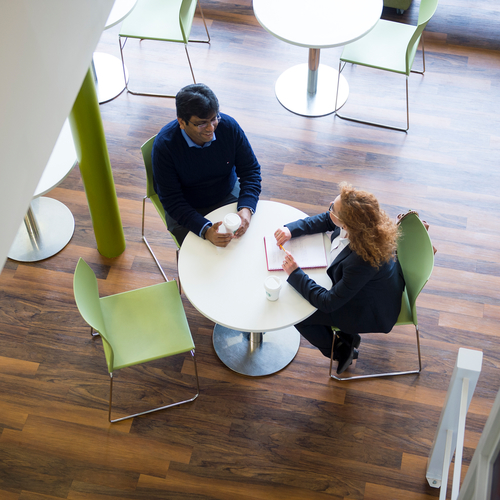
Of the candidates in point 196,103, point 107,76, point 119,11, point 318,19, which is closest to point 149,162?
point 196,103

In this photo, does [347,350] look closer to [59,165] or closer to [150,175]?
[150,175]

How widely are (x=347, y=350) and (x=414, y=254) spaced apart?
2.16ft

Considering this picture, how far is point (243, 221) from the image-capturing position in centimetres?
287

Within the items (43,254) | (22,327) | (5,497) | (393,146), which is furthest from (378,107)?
(5,497)

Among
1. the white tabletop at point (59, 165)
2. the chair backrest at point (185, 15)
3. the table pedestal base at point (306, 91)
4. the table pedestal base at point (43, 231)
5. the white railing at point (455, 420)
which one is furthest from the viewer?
the table pedestal base at point (306, 91)

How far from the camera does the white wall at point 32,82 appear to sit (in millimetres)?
1367

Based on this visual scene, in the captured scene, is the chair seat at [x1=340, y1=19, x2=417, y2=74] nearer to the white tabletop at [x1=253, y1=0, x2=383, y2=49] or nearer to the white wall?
the white tabletop at [x1=253, y1=0, x2=383, y2=49]

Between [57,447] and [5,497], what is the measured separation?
0.34 metres

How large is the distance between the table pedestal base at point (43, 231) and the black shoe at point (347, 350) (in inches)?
80.3

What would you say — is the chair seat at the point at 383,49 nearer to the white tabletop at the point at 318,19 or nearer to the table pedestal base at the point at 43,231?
the white tabletop at the point at 318,19

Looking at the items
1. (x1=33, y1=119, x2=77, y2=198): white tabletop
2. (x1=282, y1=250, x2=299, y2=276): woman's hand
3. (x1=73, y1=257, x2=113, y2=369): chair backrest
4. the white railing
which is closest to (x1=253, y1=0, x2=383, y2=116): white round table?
(x1=33, y1=119, x2=77, y2=198): white tabletop

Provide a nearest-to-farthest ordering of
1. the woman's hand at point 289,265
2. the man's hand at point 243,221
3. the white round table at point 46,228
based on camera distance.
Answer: the woman's hand at point 289,265 → the man's hand at point 243,221 → the white round table at point 46,228

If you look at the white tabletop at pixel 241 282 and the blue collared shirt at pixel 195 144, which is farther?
the blue collared shirt at pixel 195 144

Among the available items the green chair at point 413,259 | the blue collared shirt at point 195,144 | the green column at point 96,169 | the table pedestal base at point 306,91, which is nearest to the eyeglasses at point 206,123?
the blue collared shirt at point 195,144
